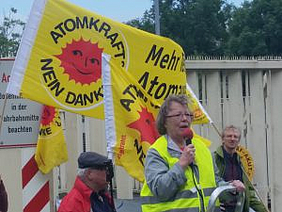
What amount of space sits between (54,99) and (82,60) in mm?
470

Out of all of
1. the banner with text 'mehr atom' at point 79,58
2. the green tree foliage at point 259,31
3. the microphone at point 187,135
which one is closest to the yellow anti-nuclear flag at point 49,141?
the banner with text 'mehr atom' at point 79,58

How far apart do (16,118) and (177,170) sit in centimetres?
313

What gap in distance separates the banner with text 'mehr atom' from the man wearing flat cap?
1483 mm

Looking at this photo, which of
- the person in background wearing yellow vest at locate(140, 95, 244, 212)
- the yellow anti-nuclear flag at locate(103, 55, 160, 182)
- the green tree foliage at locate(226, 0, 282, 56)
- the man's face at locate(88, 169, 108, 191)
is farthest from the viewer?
the green tree foliage at locate(226, 0, 282, 56)

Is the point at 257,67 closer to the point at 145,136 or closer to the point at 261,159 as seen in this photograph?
the point at 261,159

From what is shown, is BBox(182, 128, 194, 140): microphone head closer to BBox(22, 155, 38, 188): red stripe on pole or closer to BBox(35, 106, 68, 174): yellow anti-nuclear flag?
BBox(35, 106, 68, 174): yellow anti-nuclear flag

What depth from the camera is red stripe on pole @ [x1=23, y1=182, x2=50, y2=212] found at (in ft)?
23.0

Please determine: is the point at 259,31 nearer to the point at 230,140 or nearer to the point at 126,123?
the point at 230,140

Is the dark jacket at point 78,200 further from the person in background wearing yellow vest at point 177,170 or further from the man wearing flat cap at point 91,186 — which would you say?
the person in background wearing yellow vest at point 177,170

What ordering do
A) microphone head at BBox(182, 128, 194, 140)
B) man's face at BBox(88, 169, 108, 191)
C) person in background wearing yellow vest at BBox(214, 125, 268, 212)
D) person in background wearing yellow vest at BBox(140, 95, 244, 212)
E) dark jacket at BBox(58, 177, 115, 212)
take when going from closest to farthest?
person in background wearing yellow vest at BBox(140, 95, 244, 212), microphone head at BBox(182, 128, 194, 140), dark jacket at BBox(58, 177, 115, 212), man's face at BBox(88, 169, 108, 191), person in background wearing yellow vest at BBox(214, 125, 268, 212)

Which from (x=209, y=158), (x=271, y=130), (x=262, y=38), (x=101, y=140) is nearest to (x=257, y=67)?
(x=271, y=130)

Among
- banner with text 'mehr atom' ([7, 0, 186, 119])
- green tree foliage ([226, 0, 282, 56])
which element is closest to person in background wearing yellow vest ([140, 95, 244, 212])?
banner with text 'mehr atom' ([7, 0, 186, 119])

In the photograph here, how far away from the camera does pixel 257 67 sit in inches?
354

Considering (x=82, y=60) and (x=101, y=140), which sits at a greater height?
(x=82, y=60)
